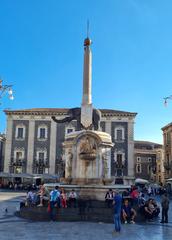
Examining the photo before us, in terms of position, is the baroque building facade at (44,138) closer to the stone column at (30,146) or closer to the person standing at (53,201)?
the stone column at (30,146)

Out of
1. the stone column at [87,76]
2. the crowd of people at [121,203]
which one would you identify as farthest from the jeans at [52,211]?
the stone column at [87,76]

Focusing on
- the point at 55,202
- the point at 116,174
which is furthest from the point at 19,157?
the point at 55,202

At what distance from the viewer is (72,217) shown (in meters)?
14.4

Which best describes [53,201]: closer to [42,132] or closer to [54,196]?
[54,196]

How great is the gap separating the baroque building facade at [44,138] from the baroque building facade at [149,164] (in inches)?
838

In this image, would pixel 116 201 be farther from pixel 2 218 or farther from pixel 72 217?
pixel 2 218

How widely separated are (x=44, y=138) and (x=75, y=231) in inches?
1824

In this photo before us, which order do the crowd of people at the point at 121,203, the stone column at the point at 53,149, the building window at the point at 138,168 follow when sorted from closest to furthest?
the crowd of people at the point at 121,203, the stone column at the point at 53,149, the building window at the point at 138,168

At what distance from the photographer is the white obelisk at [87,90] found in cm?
2032

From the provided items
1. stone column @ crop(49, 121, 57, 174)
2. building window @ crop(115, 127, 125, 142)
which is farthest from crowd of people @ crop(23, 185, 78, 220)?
building window @ crop(115, 127, 125, 142)

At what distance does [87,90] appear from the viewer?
2106cm

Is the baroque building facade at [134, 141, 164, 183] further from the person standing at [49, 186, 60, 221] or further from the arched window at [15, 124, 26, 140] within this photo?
the person standing at [49, 186, 60, 221]

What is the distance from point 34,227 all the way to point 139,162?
66.4 metres

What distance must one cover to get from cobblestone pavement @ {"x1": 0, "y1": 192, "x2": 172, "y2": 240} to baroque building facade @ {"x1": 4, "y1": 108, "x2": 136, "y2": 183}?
42633 millimetres
